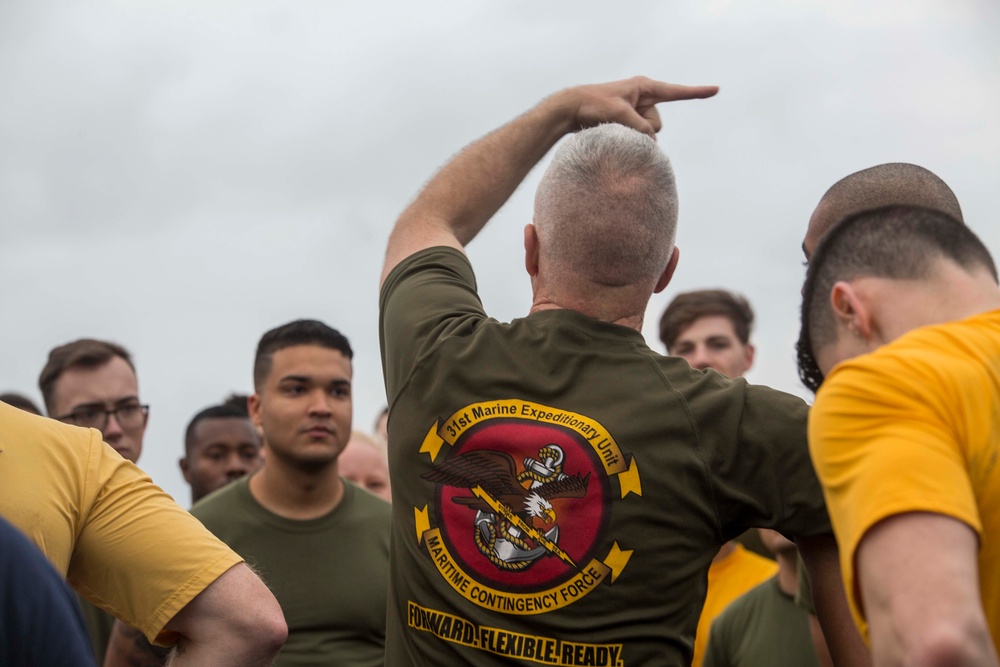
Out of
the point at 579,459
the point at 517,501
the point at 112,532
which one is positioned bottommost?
the point at 112,532

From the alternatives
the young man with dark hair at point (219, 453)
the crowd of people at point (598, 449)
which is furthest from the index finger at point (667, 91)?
the young man with dark hair at point (219, 453)

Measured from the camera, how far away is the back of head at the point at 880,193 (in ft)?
12.1

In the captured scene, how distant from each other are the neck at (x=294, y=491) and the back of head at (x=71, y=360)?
1219 mm

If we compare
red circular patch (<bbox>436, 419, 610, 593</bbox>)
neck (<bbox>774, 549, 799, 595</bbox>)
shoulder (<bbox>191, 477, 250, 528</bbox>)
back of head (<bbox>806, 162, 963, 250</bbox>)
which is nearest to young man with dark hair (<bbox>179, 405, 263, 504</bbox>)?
shoulder (<bbox>191, 477, 250, 528</bbox>)

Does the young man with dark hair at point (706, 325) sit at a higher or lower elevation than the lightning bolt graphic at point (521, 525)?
higher

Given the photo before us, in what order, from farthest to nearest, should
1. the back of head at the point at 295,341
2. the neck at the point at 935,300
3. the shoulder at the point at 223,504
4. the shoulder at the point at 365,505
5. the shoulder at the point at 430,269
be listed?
the back of head at the point at 295,341, the shoulder at the point at 365,505, the shoulder at the point at 223,504, the shoulder at the point at 430,269, the neck at the point at 935,300

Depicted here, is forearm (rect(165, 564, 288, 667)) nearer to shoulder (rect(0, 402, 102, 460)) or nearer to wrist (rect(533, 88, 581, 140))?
shoulder (rect(0, 402, 102, 460))

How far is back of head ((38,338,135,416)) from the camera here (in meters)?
6.50

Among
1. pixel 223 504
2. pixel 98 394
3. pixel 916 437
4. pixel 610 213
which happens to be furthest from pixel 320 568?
pixel 916 437

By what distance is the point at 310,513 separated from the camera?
589cm

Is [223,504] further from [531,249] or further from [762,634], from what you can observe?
[531,249]

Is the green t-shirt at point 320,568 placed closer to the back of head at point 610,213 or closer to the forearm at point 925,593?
the back of head at point 610,213

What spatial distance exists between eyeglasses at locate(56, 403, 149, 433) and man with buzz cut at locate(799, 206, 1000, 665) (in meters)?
4.79

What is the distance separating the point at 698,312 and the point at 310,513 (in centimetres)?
284
